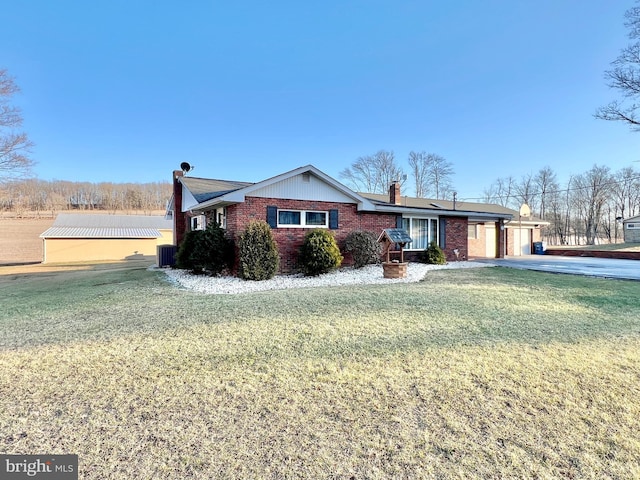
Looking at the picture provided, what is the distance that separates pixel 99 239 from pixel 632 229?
4795 centimetres

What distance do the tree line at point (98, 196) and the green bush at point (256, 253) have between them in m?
50.9

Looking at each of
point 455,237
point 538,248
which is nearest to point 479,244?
point 455,237

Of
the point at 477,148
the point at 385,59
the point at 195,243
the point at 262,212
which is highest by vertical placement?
the point at 385,59

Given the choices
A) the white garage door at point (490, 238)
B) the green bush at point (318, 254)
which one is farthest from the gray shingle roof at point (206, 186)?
the white garage door at point (490, 238)

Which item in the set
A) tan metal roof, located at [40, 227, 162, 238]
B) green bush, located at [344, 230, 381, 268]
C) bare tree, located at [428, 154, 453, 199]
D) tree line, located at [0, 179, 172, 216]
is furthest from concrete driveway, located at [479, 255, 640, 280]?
tree line, located at [0, 179, 172, 216]

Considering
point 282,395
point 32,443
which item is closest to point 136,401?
point 32,443

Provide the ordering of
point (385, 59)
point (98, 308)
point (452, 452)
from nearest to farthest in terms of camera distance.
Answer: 1. point (452, 452)
2. point (98, 308)
3. point (385, 59)

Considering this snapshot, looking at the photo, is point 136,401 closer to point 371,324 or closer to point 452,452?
point 452,452

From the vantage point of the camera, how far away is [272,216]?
34.3ft

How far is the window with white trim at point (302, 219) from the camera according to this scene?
424 inches

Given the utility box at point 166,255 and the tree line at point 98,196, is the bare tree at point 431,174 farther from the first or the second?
the tree line at point 98,196

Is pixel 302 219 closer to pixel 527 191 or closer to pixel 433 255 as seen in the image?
pixel 433 255

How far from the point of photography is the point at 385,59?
16.0 m

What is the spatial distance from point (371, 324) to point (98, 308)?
5473 mm
